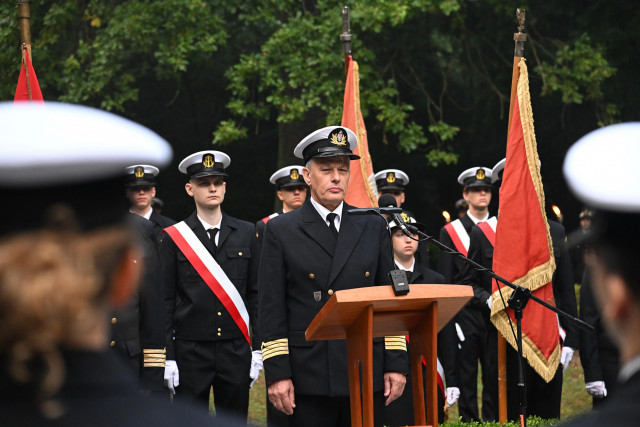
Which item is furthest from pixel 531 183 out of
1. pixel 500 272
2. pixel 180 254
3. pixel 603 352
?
pixel 180 254

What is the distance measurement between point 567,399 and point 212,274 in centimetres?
556

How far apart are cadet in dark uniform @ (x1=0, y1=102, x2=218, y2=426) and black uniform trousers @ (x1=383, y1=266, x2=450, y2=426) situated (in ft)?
17.1

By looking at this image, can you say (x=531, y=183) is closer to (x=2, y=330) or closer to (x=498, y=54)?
(x=2, y=330)

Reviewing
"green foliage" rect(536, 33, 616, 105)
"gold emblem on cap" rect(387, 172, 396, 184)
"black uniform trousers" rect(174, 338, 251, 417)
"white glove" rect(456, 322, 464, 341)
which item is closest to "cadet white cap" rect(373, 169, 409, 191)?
"gold emblem on cap" rect(387, 172, 396, 184)

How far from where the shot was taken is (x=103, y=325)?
1366mm

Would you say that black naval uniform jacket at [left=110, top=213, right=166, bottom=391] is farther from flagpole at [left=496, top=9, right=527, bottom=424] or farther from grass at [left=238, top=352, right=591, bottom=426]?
grass at [left=238, top=352, right=591, bottom=426]

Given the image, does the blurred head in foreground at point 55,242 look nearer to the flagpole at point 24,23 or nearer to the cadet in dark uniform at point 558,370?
the flagpole at point 24,23

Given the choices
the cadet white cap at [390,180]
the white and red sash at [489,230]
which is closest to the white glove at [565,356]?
the white and red sash at [489,230]

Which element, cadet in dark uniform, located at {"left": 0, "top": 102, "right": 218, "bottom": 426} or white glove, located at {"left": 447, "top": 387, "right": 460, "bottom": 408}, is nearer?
cadet in dark uniform, located at {"left": 0, "top": 102, "right": 218, "bottom": 426}

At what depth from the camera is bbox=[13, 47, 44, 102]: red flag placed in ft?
20.6

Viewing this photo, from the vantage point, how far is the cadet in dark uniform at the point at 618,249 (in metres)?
1.44

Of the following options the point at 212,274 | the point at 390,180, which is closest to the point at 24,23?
the point at 212,274

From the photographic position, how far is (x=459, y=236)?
368 inches

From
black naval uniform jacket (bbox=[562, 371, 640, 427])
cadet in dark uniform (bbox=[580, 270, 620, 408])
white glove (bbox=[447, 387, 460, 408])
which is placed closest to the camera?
black naval uniform jacket (bbox=[562, 371, 640, 427])
